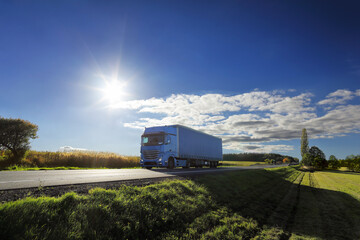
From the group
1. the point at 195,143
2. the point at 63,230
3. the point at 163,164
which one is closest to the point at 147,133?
the point at 163,164

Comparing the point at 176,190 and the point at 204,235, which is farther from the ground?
the point at 176,190

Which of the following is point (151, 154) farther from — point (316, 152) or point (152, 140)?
point (316, 152)

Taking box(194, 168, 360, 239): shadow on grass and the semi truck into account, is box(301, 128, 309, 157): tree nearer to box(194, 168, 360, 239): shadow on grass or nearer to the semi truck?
the semi truck

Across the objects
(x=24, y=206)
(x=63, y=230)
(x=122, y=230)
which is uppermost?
(x=24, y=206)

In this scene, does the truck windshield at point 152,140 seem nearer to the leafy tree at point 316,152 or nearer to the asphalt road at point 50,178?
the asphalt road at point 50,178

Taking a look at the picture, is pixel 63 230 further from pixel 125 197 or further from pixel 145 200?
pixel 145 200

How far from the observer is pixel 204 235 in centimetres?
608

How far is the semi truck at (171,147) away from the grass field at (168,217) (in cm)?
818

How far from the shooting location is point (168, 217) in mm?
6402

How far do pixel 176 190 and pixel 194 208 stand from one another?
144 cm

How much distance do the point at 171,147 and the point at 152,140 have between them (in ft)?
6.51

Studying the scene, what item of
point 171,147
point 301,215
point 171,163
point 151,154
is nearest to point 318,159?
point 171,163

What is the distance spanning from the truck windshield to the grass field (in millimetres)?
8677

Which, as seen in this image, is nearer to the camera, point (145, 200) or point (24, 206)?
point (24, 206)
